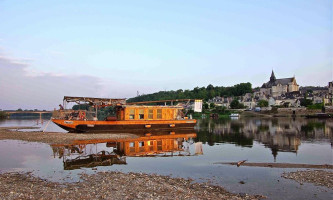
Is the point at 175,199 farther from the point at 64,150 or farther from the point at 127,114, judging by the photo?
the point at 127,114

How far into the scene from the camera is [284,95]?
14675 centimetres

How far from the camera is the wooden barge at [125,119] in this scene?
36.5 metres

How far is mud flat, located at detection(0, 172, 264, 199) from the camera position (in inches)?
421

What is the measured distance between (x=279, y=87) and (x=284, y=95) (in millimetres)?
16117

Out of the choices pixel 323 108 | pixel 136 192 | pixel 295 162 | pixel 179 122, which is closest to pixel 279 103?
pixel 323 108

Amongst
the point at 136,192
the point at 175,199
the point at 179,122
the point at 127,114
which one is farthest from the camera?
the point at 179,122

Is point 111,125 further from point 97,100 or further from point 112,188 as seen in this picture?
point 112,188

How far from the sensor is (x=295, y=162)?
18625mm

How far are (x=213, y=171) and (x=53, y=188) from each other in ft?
29.7

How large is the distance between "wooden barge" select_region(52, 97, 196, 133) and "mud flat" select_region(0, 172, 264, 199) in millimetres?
22393

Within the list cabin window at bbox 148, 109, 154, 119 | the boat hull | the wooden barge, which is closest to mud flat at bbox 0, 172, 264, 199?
the boat hull

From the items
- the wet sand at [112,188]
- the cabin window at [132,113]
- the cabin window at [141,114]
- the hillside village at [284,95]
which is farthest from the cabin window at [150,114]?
the hillside village at [284,95]

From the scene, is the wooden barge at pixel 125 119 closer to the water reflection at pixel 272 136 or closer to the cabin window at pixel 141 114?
the cabin window at pixel 141 114

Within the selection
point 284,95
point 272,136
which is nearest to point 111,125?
point 272,136
